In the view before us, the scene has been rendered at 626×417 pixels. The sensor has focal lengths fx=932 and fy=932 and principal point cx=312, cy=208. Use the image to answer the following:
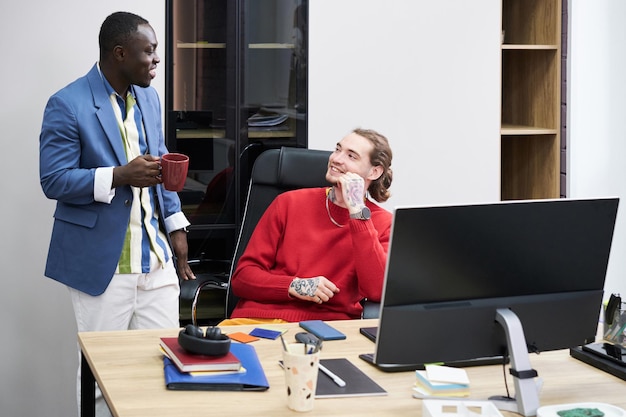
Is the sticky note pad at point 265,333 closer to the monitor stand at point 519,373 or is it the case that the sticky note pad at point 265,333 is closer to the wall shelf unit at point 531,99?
the monitor stand at point 519,373

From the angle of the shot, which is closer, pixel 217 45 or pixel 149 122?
pixel 149 122

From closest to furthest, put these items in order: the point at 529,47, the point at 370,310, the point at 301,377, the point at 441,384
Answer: the point at 301,377 < the point at 441,384 < the point at 370,310 < the point at 529,47

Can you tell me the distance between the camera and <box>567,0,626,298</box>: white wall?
166 inches

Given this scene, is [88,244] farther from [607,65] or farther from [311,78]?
[607,65]

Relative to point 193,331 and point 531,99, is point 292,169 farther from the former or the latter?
point 531,99

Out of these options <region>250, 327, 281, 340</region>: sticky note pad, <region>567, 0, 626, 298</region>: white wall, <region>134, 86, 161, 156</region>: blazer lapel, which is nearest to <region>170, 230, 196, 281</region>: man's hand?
<region>134, 86, 161, 156</region>: blazer lapel

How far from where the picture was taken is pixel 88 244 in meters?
2.90

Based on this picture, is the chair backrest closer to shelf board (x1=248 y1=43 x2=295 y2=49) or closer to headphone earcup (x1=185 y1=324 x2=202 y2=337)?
shelf board (x1=248 y1=43 x2=295 y2=49)

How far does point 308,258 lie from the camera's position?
2.84m

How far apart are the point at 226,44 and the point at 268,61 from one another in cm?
18

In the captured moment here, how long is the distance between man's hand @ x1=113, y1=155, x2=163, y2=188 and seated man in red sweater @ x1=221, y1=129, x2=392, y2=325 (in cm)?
37

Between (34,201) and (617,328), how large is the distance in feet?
7.12

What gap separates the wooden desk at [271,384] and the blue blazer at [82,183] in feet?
2.27

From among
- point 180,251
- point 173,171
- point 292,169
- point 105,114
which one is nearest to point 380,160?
point 292,169
